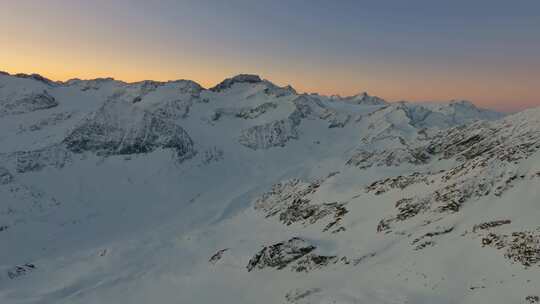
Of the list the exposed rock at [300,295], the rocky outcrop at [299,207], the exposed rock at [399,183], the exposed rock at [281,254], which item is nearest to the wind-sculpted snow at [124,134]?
the rocky outcrop at [299,207]

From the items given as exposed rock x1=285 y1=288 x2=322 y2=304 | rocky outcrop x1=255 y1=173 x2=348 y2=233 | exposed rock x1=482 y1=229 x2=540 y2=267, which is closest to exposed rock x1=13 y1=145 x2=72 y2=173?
rocky outcrop x1=255 y1=173 x2=348 y2=233

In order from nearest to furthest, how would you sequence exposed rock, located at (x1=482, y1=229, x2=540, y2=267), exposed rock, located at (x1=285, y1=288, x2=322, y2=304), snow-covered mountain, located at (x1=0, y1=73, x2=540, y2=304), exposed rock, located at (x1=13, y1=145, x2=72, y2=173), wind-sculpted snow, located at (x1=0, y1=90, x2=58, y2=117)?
exposed rock, located at (x1=482, y1=229, x2=540, y2=267) → snow-covered mountain, located at (x1=0, y1=73, x2=540, y2=304) → exposed rock, located at (x1=285, y1=288, x2=322, y2=304) → exposed rock, located at (x1=13, y1=145, x2=72, y2=173) → wind-sculpted snow, located at (x1=0, y1=90, x2=58, y2=117)

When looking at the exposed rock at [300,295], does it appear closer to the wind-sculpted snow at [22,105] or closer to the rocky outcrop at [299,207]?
the rocky outcrop at [299,207]

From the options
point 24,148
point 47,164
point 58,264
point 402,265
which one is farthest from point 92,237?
point 402,265

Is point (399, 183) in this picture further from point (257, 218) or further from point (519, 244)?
point (257, 218)

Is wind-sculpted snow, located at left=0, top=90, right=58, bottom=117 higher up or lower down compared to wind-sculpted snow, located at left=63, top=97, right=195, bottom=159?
higher up

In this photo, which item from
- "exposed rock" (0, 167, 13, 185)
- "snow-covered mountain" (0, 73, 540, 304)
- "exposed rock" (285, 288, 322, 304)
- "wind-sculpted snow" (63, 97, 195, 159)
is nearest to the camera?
"snow-covered mountain" (0, 73, 540, 304)

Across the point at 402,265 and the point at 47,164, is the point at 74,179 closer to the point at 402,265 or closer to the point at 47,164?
the point at 47,164

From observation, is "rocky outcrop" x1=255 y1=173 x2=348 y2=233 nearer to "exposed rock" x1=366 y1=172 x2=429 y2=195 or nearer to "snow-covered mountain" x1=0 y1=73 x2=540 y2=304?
"snow-covered mountain" x1=0 y1=73 x2=540 y2=304

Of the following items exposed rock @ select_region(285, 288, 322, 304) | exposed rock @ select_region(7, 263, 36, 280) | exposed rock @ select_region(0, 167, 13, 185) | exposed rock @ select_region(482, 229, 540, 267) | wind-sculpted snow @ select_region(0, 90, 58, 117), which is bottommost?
exposed rock @ select_region(7, 263, 36, 280)
